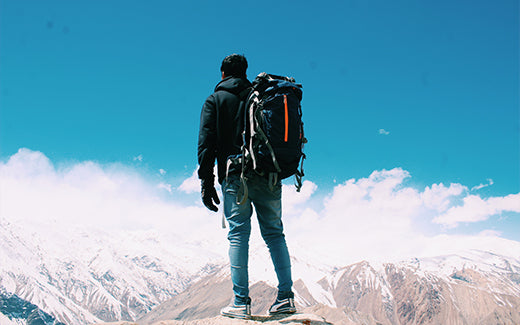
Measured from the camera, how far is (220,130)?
557cm

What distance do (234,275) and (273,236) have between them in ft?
2.77

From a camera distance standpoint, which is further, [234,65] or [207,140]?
[234,65]

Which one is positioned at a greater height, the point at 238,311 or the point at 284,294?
the point at 284,294

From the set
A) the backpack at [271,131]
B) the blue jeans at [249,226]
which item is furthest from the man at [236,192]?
the backpack at [271,131]

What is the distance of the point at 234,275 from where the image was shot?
5188 mm

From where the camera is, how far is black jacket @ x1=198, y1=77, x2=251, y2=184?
546 centimetres

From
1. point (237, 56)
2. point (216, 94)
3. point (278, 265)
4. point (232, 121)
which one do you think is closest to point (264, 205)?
point (278, 265)

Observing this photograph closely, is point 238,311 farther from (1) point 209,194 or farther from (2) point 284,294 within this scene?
(1) point 209,194

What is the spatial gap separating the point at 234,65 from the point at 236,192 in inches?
83.6

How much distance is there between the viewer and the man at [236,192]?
5.34 m

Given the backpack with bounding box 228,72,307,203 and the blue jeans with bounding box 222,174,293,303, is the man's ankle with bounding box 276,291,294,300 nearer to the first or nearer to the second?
the blue jeans with bounding box 222,174,293,303

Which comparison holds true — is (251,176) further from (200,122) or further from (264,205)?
(200,122)

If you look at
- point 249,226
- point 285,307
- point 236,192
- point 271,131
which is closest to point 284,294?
point 285,307

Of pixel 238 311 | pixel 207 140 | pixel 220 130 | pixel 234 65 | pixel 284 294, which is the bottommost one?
pixel 238 311
